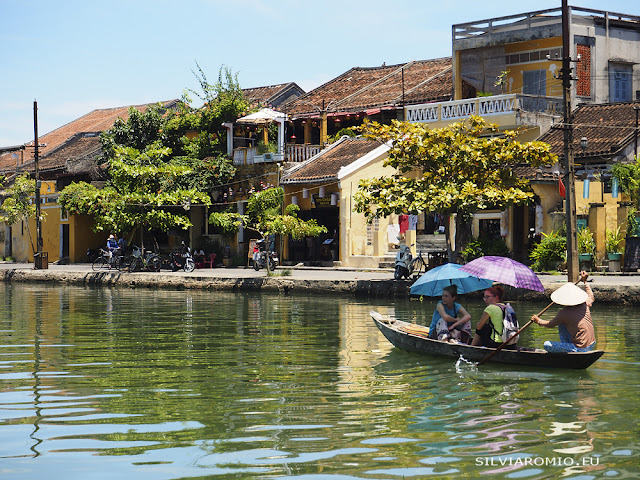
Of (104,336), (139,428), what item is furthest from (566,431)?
(104,336)

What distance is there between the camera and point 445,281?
45.1ft

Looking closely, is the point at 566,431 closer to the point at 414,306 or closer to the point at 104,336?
the point at 104,336

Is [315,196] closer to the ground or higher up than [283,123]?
closer to the ground

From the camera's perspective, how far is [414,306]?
22062 mm

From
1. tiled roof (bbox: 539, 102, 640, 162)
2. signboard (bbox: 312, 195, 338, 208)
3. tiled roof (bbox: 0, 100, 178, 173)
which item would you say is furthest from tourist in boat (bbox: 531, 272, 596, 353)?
tiled roof (bbox: 0, 100, 178, 173)

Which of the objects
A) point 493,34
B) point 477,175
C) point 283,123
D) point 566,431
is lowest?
point 566,431

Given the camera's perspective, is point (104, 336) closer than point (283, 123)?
Yes

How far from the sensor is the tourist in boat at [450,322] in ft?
41.0

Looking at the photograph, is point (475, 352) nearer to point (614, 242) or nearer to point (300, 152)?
point (614, 242)

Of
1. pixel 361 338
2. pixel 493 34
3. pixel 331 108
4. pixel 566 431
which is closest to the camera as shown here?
pixel 566 431

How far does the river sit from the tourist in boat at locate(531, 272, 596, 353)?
393 millimetres

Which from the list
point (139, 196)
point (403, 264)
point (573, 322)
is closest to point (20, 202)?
point (139, 196)

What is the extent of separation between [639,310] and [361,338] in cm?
795

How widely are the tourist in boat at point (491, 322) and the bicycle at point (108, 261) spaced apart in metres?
23.0
